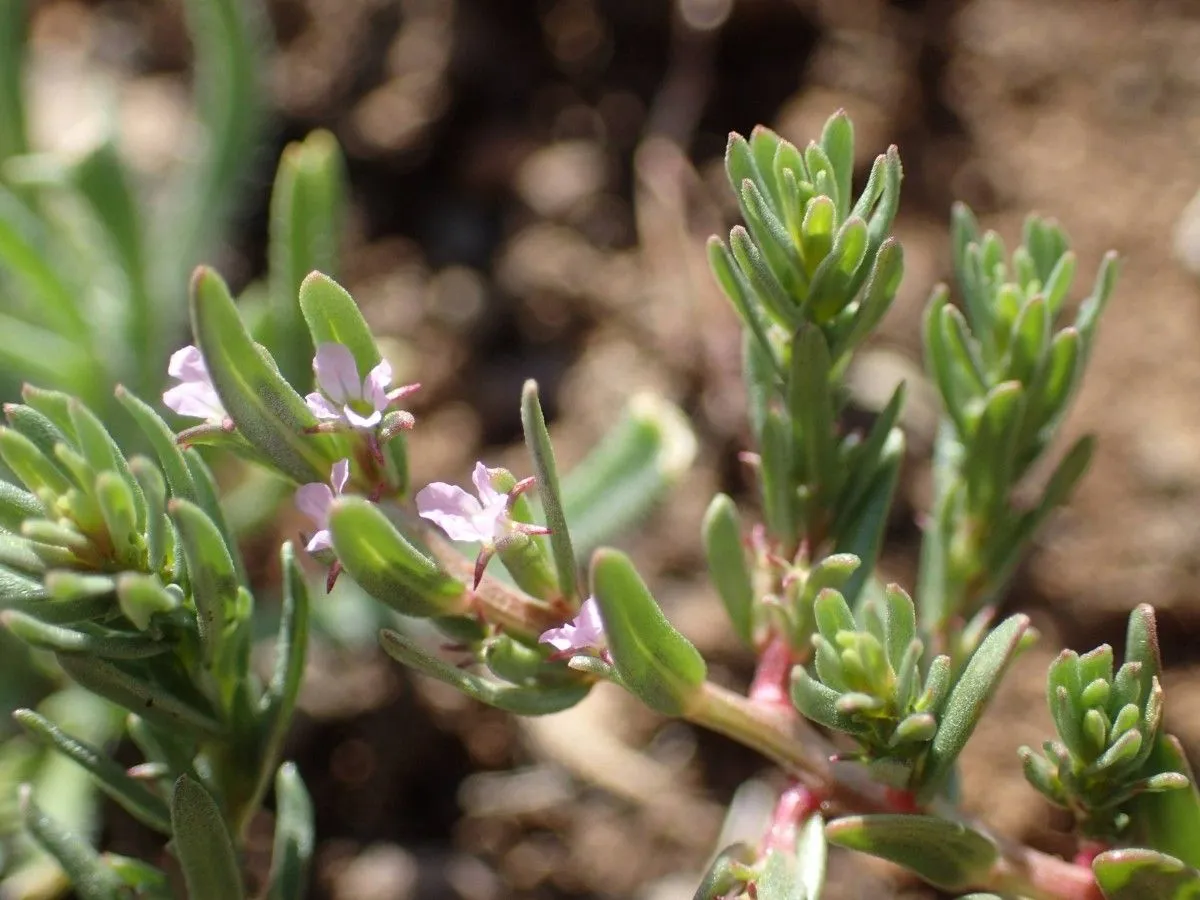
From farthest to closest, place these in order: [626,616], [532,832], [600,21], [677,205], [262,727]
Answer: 1. [600,21]
2. [677,205]
3. [532,832]
4. [262,727]
5. [626,616]

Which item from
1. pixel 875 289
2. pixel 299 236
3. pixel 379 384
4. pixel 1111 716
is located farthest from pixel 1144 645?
pixel 299 236

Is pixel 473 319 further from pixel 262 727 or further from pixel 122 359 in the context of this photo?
pixel 262 727

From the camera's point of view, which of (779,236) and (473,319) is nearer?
(779,236)

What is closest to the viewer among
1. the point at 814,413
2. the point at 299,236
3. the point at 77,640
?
the point at 77,640

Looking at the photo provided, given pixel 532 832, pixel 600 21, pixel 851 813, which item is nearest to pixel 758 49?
pixel 600 21

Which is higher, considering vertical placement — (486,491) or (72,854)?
(486,491)

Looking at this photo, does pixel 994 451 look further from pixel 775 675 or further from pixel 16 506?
pixel 16 506

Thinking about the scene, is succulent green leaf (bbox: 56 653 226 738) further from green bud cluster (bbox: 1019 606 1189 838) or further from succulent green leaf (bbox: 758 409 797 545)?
green bud cluster (bbox: 1019 606 1189 838)

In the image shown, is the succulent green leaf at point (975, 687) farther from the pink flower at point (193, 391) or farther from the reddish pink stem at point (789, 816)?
the pink flower at point (193, 391)
